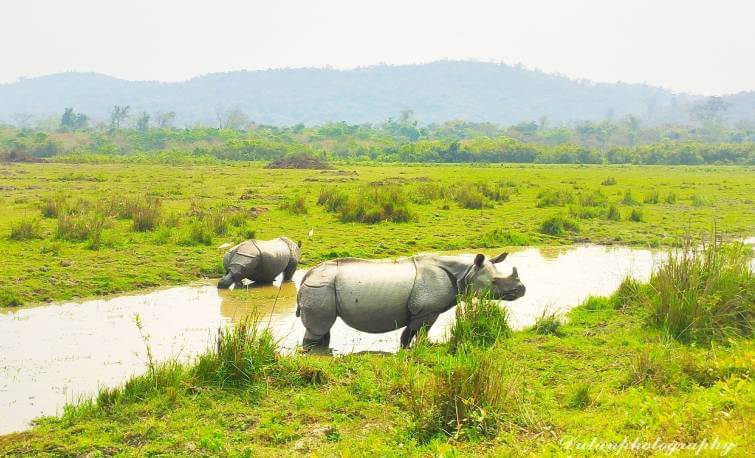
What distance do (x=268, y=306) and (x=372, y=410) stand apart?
18.9ft

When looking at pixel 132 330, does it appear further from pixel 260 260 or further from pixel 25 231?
pixel 25 231

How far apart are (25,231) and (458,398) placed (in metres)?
14.2

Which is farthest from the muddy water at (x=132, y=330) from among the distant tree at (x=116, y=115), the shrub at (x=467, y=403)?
the distant tree at (x=116, y=115)

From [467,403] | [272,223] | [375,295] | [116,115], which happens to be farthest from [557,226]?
[116,115]

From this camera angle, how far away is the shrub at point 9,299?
11438 mm

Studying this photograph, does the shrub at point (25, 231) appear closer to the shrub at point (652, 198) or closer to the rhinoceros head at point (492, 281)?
the rhinoceros head at point (492, 281)

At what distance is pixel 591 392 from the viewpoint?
6.63 metres

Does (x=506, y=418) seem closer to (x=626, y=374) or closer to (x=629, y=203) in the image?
(x=626, y=374)

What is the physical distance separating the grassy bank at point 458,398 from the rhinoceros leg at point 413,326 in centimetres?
51

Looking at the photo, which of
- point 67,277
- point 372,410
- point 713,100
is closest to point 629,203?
point 67,277

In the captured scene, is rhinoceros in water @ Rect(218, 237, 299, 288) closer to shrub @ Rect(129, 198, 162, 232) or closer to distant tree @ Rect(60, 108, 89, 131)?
shrub @ Rect(129, 198, 162, 232)

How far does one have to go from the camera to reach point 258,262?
43.8 feet

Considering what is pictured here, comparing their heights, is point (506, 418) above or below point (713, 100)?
below

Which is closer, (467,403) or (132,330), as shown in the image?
(467,403)
